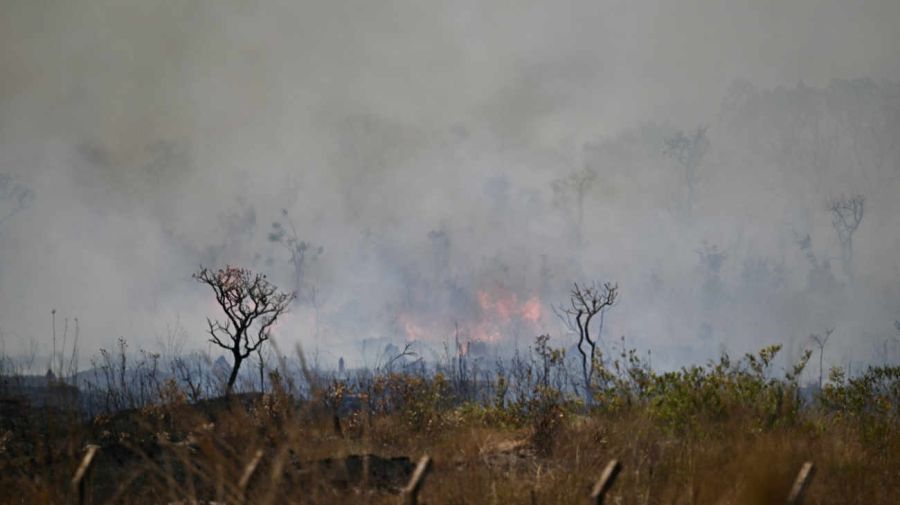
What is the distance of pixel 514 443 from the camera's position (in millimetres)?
12359

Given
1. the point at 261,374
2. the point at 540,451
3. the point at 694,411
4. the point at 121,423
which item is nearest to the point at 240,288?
the point at 261,374

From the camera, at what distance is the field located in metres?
7.23

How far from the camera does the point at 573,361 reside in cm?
1791

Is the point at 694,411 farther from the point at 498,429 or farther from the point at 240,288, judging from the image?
the point at 240,288

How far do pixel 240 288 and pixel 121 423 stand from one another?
245 inches

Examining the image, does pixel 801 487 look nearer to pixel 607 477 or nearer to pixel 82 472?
pixel 607 477

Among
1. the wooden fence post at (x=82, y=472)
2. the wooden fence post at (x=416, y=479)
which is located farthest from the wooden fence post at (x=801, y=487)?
the wooden fence post at (x=82, y=472)

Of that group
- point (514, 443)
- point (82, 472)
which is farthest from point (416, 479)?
point (514, 443)

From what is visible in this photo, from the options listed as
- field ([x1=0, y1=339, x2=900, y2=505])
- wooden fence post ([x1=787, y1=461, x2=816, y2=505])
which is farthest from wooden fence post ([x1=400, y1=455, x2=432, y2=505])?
wooden fence post ([x1=787, y1=461, x2=816, y2=505])

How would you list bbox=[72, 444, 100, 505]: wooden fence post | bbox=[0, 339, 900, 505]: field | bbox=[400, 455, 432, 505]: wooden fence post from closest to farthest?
bbox=[400, 455, 432, 505]: wooden fence post
bbox=[72, 444, 100, 505]: wooden fence post
bbox=[0, 339, 900, 505]: field

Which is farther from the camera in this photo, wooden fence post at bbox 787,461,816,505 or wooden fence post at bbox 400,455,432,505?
wooden fence post at bbox 787,461,816,505

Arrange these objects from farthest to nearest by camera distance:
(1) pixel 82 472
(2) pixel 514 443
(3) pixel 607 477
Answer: (2) pixel 514 443 → (1) pixel 82 472 → (3) pixel 607 477

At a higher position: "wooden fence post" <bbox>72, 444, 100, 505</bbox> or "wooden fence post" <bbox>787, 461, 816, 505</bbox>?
"wooden fence post" <bbox>72, 444, 100, 505</bbox>

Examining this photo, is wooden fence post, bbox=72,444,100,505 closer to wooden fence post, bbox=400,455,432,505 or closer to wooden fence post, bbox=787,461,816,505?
wooden fence post, bbox=400,455,432,505
